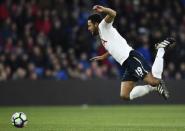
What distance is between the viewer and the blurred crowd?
2264 cm

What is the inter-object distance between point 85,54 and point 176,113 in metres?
5.78

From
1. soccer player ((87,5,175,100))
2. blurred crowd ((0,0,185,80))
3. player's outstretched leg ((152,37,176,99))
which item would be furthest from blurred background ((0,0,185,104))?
soccer player ((87,5,175,100))

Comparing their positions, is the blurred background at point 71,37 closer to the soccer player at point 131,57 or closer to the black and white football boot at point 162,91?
the soccer player at point 131,57

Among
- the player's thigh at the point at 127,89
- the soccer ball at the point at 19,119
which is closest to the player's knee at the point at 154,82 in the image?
the player's thigh at the point at 127,89

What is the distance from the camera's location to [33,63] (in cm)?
2250

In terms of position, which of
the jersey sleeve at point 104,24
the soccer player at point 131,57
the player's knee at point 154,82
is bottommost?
the player's knee at point 154,82

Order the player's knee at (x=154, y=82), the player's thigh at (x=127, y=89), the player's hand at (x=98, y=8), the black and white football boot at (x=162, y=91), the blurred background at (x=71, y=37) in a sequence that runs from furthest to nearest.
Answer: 1. the blurred background at (x=71, y=37)
2. the player's thigh at (x=127, y=89)
3. the player's knee at (x=154, y=82)
4. the black and white football boot at (x=162, y=91)
5. the player's hand at (x=98, y=8)

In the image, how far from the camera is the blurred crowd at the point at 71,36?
22.6 metres

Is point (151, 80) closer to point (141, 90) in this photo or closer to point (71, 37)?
point (141, 90)

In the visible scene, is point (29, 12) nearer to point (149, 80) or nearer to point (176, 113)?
point (176, 113)

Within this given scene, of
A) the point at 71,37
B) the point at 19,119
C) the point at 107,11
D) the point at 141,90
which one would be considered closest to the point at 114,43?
the point at 107,11

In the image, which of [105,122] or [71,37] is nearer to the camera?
[105,122]

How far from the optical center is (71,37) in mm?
23859

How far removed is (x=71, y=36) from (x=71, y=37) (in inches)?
1.7
